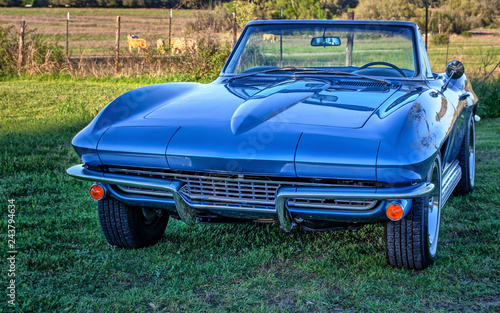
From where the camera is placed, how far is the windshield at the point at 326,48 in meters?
4.16

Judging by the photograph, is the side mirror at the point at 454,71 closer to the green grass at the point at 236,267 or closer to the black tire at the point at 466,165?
the black tire at the point at 466,165

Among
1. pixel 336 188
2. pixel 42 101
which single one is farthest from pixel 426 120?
pixel 42 101

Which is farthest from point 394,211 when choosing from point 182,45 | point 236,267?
point 182,45

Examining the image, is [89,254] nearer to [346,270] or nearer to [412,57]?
[346,270]

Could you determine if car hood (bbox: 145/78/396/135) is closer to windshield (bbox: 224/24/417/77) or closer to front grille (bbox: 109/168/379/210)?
front grille (bbox: 109/168/379/210)

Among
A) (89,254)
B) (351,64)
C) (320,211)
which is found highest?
(351,64)

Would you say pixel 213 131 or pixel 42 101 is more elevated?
pixel 213 131

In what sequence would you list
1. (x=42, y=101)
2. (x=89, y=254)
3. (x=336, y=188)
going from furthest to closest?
(x=42, y=101) < (x=89, y=254) < (x=336, y=188)

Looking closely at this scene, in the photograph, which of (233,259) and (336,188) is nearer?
(336,188)

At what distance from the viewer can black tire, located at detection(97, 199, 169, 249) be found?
3338 mm

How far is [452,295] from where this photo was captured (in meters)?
2.83

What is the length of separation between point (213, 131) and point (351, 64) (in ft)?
6.13

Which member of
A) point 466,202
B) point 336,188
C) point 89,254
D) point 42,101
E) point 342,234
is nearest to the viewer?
point 336,188

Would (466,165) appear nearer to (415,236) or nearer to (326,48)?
(326,48)
